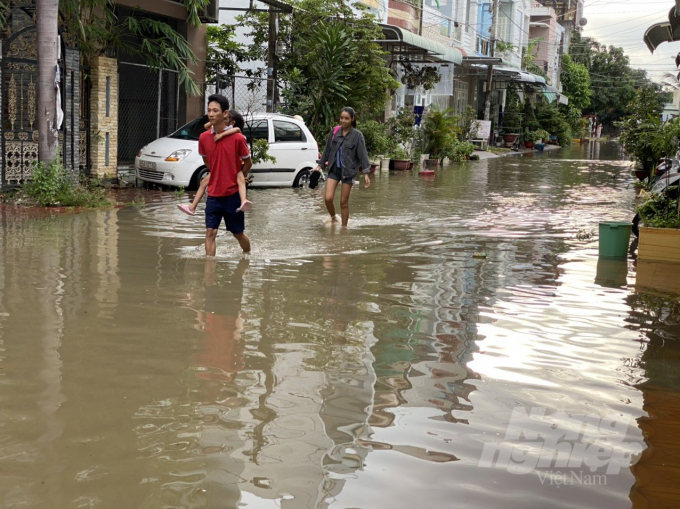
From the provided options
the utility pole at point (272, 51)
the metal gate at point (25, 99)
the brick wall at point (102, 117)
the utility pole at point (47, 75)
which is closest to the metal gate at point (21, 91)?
the metal gate at point (25, 99)

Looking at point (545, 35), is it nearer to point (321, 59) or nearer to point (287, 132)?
point (321, 59)

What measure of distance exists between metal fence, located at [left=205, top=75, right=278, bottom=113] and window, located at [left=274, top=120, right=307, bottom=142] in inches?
72.5

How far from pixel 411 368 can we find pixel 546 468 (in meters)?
1.68

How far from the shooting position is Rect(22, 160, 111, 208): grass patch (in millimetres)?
13516

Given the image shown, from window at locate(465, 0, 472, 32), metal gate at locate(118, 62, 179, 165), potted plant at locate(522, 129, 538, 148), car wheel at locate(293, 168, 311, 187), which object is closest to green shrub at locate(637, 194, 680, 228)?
car wheel at locate(293, 168, 311, 187)

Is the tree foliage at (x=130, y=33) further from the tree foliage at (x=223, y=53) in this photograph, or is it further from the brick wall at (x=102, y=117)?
the tree foliage at (x=223, y=53)

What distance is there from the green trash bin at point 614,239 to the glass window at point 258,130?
962 centimetres

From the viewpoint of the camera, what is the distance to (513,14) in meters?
54.9

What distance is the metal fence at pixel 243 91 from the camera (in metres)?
20.8

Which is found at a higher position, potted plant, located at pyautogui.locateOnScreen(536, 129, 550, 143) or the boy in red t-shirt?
potted plant, located at pyautogui.locateOnScreen(536, 129, 550, 143)

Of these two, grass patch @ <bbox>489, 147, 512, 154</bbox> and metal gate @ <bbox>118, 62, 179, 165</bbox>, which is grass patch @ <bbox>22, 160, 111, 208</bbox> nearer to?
metal gate @ <bbox>118, 62, 179, 165</bbox>

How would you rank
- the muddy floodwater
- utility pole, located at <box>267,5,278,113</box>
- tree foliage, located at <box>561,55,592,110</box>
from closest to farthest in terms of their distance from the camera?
the muddy floodwater
utility pole, located at <box>267,5,278,113</box>
tree foliage, located at <box>561,55,592,110</box>

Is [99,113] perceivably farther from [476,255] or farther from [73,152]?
[476,255]

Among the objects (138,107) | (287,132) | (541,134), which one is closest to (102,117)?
(287,132)
